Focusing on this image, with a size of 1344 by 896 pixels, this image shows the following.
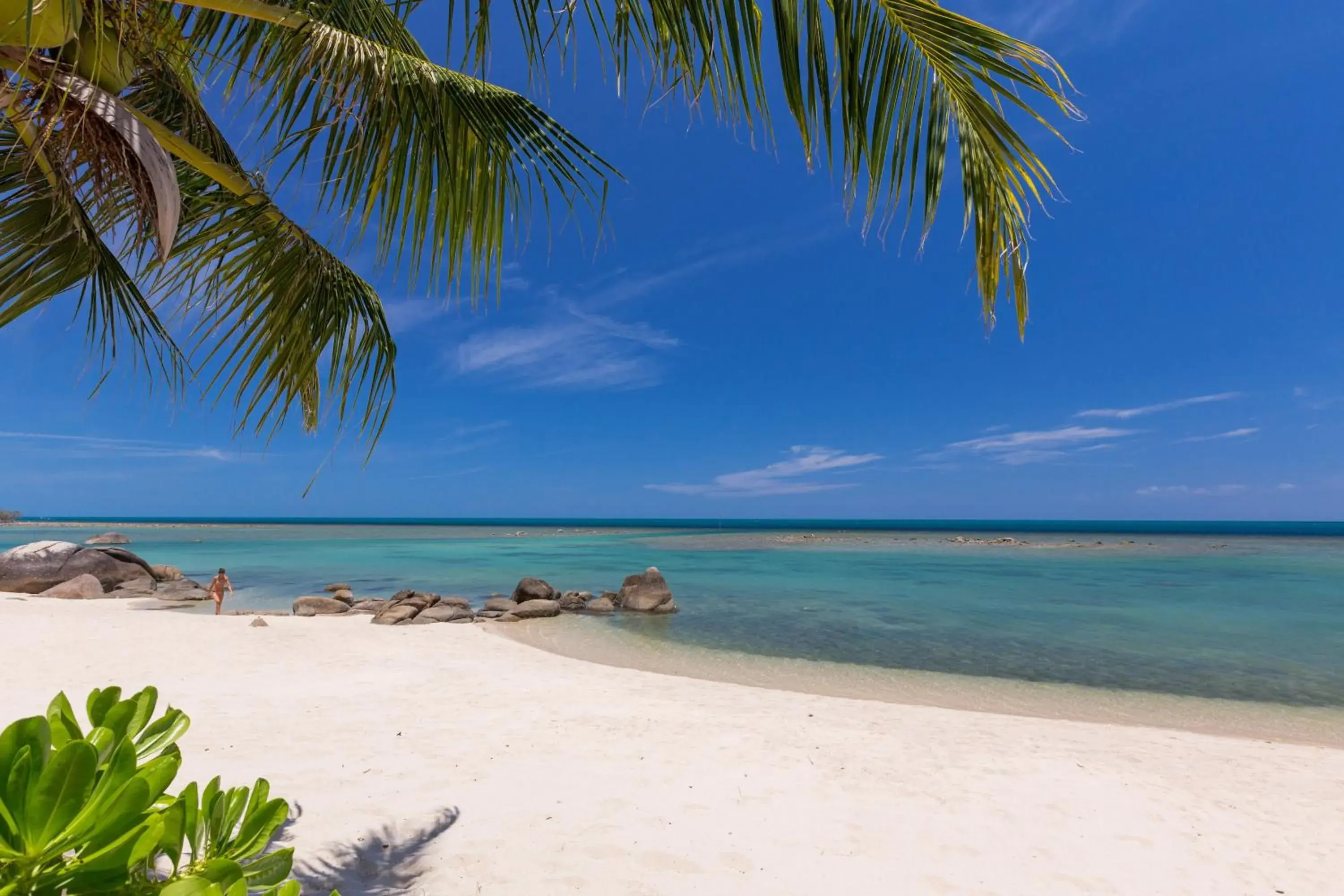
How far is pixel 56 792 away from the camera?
2.85ft

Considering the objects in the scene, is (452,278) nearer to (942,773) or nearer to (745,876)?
(745,876)

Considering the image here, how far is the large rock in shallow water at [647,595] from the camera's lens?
15578 mm

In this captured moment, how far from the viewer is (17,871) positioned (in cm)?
85

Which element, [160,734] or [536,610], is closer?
[160,734]

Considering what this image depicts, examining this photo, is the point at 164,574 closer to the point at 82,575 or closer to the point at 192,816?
the point at 82,575

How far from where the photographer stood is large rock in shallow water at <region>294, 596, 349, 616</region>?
1383cm

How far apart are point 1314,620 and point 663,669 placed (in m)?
16.9

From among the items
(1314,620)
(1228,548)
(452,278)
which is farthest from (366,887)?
(1228,548)

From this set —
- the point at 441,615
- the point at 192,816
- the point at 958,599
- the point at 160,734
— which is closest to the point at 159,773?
the point at 192,816

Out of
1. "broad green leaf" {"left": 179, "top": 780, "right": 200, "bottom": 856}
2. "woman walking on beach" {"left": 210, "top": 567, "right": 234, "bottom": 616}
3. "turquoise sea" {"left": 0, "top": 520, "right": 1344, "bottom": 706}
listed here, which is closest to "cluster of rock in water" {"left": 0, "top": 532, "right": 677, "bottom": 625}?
"turquoise sea" {"left": 0, "top": 520, "right": 1344, "bottom": 706}

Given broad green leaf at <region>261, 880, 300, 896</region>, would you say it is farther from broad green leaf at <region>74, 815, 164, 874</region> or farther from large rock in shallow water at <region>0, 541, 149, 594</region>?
large rock in shallow water at <region>0, 541, 149, 594</region>

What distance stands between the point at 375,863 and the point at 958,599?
18.4 meters

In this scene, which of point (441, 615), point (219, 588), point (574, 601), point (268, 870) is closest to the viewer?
point (268, 870)

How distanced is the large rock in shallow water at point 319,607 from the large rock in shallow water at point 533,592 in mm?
3968
